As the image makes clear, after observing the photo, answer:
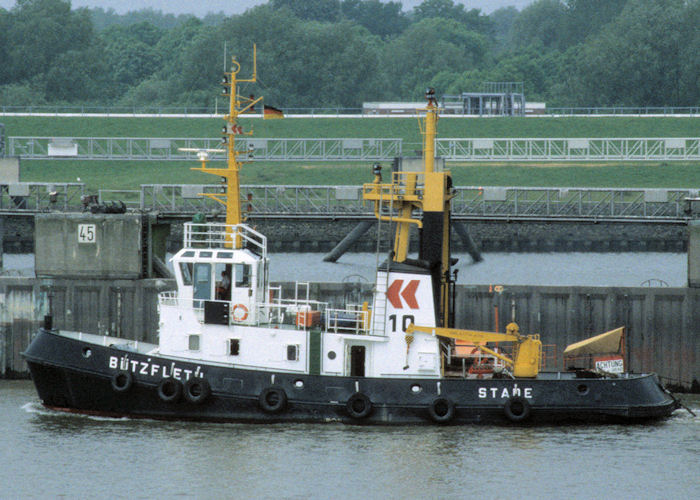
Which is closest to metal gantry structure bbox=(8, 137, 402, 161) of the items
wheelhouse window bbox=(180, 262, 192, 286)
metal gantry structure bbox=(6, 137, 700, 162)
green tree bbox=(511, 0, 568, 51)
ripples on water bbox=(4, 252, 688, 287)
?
metal gantry structure bbox=(6, 137, 700, 162)

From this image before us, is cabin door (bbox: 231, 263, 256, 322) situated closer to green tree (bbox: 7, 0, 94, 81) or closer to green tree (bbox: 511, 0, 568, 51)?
green tree (bbox: 7, 0, 94, 81)

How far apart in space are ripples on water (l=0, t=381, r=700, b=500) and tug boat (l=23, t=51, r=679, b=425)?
0.45 m

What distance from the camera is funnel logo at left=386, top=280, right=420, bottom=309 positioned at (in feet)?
106

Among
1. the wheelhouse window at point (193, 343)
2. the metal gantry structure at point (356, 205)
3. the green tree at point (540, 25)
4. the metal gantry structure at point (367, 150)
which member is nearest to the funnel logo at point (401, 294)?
the wheelhouse window at point (193, 343)

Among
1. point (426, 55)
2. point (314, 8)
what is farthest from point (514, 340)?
point (314, 8)

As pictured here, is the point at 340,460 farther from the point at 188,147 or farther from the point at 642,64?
the point at 642,64

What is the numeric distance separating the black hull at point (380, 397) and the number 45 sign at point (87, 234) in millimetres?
7533

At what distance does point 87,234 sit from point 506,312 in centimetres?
1210

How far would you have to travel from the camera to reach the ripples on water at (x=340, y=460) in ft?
91.4

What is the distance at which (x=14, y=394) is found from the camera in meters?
36.0

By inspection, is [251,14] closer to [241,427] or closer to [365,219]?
[365,219]

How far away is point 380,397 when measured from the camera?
3206cm

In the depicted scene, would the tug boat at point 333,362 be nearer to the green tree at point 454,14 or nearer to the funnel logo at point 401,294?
the funnel logo at point 401,294

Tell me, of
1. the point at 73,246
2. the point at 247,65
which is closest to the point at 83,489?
the point at 73,246
